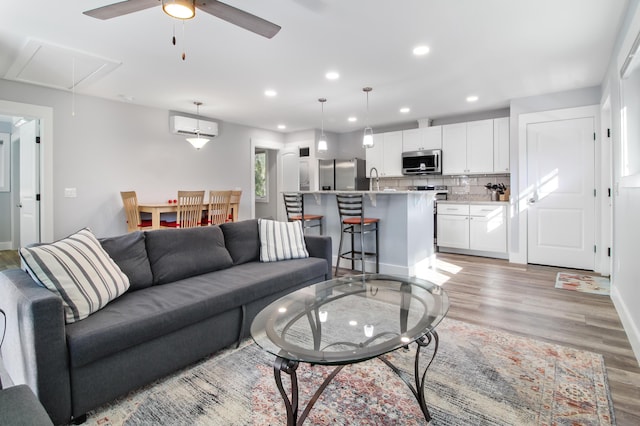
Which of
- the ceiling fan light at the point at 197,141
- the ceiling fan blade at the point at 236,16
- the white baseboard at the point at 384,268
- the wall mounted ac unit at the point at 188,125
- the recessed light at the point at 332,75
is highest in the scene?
the recessed light at the point at 332,75

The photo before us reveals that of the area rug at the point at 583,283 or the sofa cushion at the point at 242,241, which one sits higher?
the sofa cushion at the point at 242,241

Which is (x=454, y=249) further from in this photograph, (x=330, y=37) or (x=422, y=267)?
(x=330, y=37)

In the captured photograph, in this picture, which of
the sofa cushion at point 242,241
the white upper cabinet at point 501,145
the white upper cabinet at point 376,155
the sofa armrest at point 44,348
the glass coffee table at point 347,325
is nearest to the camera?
the glass coffee table at point 347,325

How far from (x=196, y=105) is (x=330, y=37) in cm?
303

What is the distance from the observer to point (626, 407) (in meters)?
1.71

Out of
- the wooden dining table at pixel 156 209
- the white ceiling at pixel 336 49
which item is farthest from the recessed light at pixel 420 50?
the wooden dining table at pixel 156 209

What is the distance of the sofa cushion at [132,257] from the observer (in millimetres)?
2293

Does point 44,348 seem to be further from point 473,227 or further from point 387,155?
point 387,155

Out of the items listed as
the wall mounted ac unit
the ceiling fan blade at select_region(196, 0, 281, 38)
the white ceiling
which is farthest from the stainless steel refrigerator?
the ceiling fan blade at select_region(196, 0, 281, 38)

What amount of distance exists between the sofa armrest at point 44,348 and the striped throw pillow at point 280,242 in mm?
1732

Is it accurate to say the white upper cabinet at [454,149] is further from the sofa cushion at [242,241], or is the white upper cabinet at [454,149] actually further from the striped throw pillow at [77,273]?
the striped throw pillow at [77,273]

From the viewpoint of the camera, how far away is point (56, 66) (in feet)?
11.8

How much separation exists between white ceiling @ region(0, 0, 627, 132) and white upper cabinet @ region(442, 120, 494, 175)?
60cm

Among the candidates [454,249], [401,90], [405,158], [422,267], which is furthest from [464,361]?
[405,158]
